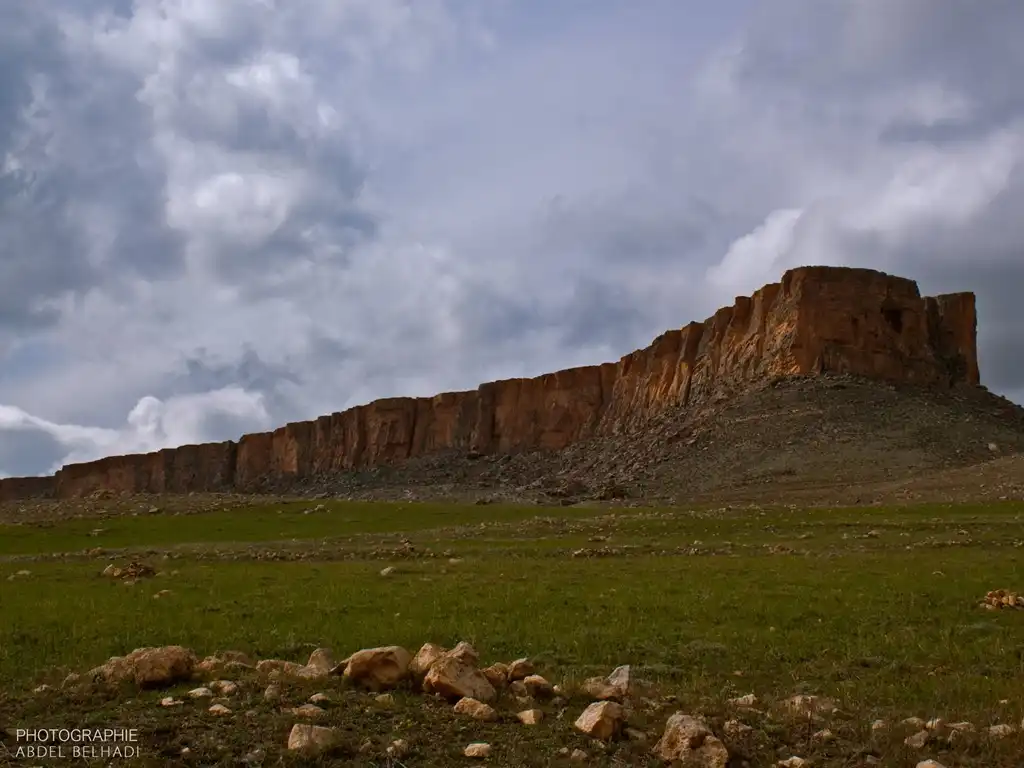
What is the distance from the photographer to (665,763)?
6.45 metres

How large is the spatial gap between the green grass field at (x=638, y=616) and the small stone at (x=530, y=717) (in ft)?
0.56

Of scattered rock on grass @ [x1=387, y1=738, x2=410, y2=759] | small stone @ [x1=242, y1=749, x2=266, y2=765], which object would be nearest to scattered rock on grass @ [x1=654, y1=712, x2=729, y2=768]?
scattered rock on grass @ [x1=387, y1=738, x2=410, y2=759]

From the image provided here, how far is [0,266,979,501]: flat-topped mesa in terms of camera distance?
75250mm

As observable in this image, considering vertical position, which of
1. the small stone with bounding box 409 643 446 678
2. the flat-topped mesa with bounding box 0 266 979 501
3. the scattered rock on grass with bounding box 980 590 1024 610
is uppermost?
the flat-topped mesa with bounding box 0 266 979 501

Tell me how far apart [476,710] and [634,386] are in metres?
95.2

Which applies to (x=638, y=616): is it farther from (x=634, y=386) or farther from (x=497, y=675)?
(x=634, y=386)

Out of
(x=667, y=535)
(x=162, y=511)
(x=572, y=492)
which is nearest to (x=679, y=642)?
(x=667, y=535)

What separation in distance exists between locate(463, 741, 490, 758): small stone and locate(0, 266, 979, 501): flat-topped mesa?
70.5 metres

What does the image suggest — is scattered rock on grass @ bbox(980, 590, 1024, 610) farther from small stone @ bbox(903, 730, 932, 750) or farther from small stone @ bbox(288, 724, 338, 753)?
small stone @ bbox(288, 724, 338, 753)

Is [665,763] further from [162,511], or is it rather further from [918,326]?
[918,326]

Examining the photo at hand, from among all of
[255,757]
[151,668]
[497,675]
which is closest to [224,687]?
[151,668]

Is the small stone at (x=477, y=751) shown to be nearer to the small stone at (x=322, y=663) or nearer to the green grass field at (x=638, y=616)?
the green grass field at (x=638, y=616)

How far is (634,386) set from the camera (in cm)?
10131

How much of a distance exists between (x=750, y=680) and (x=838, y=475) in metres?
46.3
